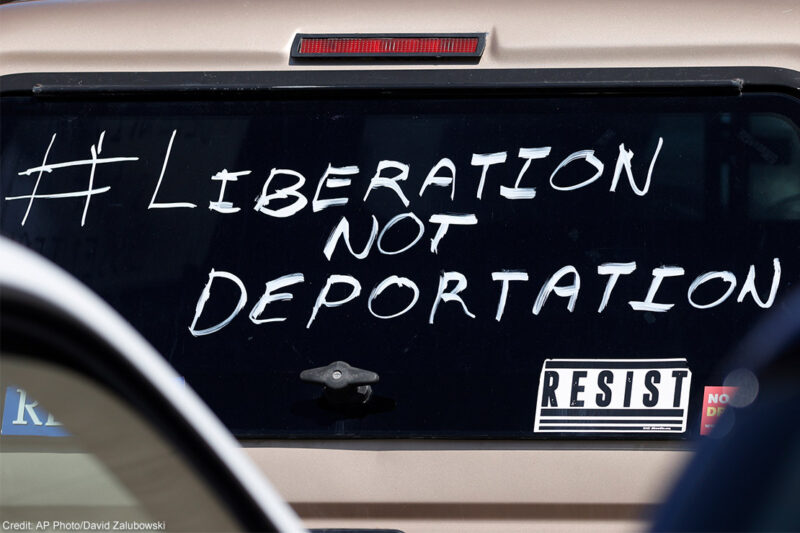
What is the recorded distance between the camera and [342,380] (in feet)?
8.38

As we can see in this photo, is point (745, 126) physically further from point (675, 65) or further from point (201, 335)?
point (201, 335)

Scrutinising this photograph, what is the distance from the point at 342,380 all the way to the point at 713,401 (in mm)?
806

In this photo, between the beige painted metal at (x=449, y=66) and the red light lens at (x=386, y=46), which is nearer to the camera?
the beige painted metal at (x=449, y=66)

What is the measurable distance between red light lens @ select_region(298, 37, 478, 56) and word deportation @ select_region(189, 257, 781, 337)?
55 centimetres

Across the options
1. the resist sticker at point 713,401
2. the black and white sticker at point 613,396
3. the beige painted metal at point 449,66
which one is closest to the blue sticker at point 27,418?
the beige painted metal at point 449,66

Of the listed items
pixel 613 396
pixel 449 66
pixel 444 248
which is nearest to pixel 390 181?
pixel 444 248

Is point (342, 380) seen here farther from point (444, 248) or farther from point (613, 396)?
point (613, 396)

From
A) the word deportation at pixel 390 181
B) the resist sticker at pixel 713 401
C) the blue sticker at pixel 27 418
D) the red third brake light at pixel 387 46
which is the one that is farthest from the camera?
the red third brake light at pixel 387 46

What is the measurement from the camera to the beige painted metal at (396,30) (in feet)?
8.79

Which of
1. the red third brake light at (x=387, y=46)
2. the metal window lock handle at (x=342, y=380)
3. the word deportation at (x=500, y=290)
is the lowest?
the metal window lock handle at (x=342, y=380)

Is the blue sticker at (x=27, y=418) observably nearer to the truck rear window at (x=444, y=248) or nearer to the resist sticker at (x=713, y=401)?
the truck rear window at (x=444, y=248)

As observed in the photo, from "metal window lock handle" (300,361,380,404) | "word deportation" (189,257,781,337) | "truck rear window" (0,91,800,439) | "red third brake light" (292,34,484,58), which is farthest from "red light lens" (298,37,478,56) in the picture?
"metal window lock handle" (300,361,380,404)

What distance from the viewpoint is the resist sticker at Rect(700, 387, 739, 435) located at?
2.46 meters

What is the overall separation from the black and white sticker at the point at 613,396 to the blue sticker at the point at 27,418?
1.13m
